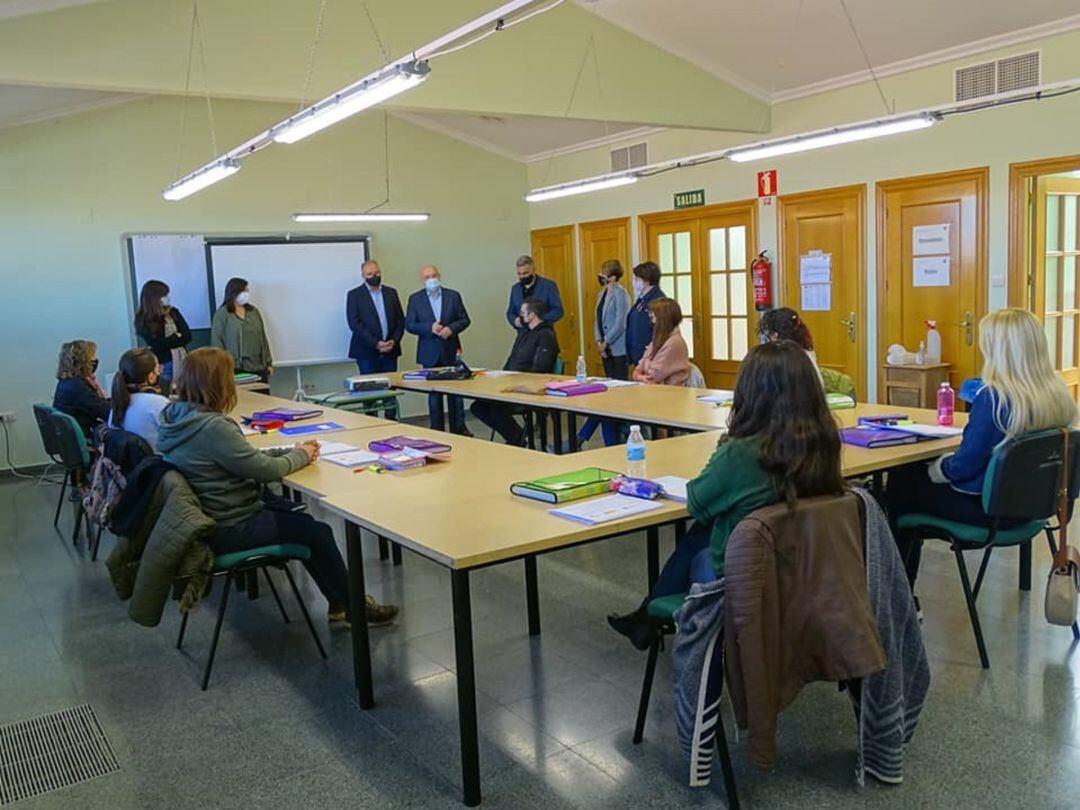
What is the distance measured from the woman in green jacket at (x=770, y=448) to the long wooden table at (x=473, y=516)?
12.0 inches

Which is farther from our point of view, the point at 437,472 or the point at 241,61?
the point at 241,61

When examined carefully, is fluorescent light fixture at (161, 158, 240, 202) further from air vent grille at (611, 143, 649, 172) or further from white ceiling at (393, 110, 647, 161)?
air vent grille at (611, 143, 649, 172)

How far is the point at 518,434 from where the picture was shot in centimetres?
652

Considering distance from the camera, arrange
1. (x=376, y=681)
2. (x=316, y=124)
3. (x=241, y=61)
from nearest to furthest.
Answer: (x=376, y=681), (x=316, y=124), (x=241, y=61)

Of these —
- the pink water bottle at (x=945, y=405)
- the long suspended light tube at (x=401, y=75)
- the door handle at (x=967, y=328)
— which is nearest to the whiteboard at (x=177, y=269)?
the long suspended light tube at (x=401, y=75)

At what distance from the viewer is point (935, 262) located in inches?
262

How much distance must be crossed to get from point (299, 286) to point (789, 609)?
7344 mm

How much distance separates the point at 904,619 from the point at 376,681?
1.75m

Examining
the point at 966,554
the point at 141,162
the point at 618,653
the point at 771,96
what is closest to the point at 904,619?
the point at 618,653

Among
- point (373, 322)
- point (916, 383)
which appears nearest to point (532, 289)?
point (373, 322)

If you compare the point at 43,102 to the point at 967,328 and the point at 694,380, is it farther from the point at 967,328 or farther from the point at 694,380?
the point at 967,328

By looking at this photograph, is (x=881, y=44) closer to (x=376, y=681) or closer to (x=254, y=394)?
(x=254, y=394)

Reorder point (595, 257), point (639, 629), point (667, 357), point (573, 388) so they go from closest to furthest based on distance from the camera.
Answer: point (639, 629)
point (573, 388)
point (667, 357)
point (595, 257)

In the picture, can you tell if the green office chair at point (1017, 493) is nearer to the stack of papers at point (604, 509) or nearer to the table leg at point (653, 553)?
the table leg at point (653, 553)
